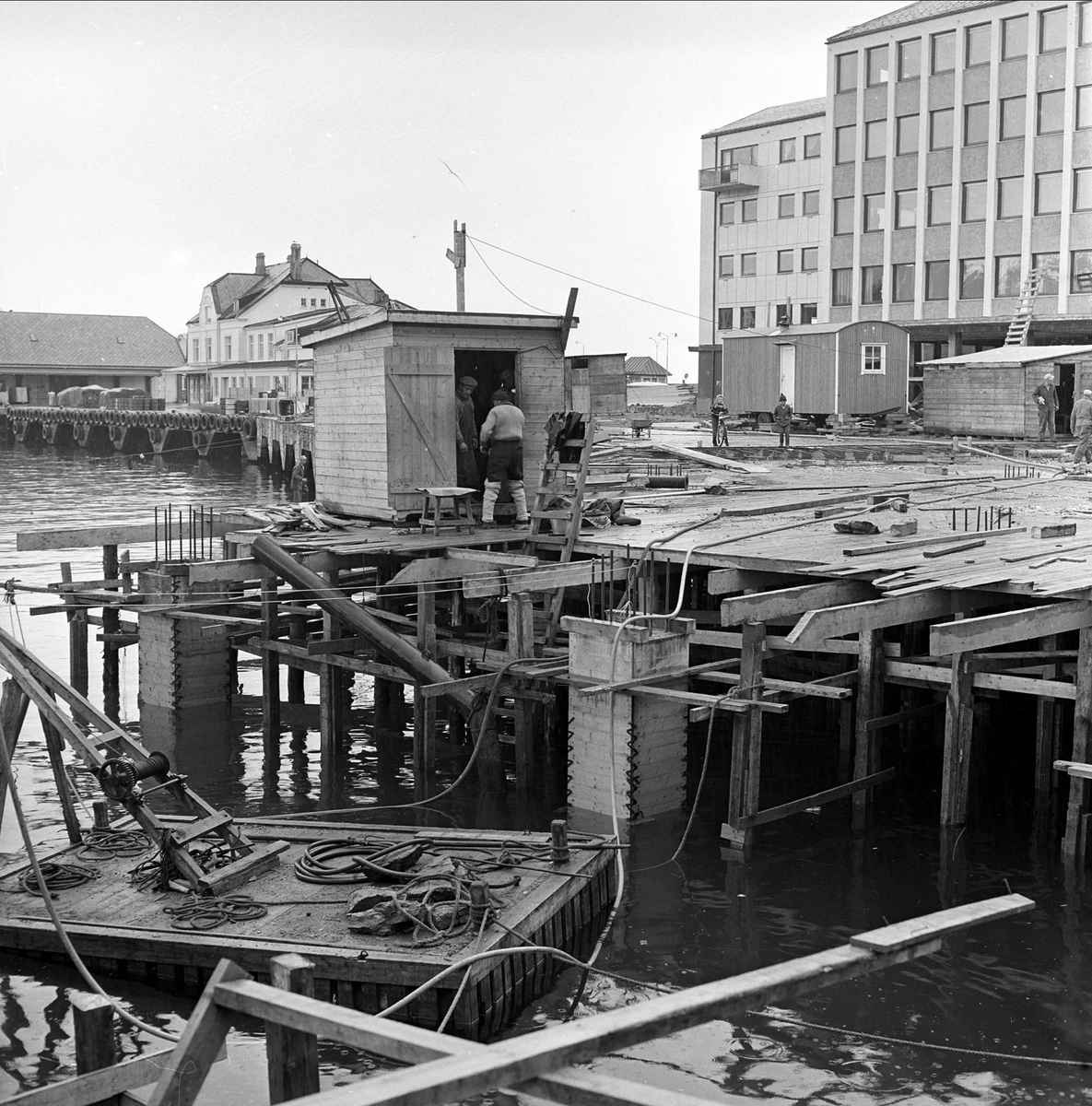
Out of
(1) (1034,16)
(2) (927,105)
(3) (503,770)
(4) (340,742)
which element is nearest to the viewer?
(3) (503,770)

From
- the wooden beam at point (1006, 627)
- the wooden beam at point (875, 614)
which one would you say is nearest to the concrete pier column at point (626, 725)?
the wooden beam at point (875, 614)

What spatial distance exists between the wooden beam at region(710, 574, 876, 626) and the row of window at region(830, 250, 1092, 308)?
151ft

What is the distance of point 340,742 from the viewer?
809 inches

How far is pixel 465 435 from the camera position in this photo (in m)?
23.1

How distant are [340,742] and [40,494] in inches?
1749

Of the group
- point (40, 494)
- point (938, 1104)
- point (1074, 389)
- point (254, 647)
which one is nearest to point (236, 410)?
point (40, 494)

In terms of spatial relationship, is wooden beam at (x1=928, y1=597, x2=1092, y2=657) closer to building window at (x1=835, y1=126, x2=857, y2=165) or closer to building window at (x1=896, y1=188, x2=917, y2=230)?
building window at (x1=896, y1=188, x2=917, y2=230)

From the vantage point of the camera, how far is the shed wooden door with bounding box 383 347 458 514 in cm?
2191

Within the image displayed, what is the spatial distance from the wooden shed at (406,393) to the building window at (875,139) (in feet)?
151

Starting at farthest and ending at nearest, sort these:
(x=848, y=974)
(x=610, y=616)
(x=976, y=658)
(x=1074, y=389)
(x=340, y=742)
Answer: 1. (x=1074, y=389)
2. (x=340, y=742)
3. (x=610, y=616)
4. (x=976, y=658)
5. (x=848, y=974)

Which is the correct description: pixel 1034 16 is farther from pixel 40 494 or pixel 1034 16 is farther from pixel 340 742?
pixel 340 742

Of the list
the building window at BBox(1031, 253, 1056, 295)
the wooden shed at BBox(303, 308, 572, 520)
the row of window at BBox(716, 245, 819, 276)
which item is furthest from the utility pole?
the row of window at BBox(716, 245, 819, 276)

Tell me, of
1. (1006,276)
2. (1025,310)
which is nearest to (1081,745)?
(1025,310)

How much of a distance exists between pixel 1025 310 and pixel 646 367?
8997 cm
